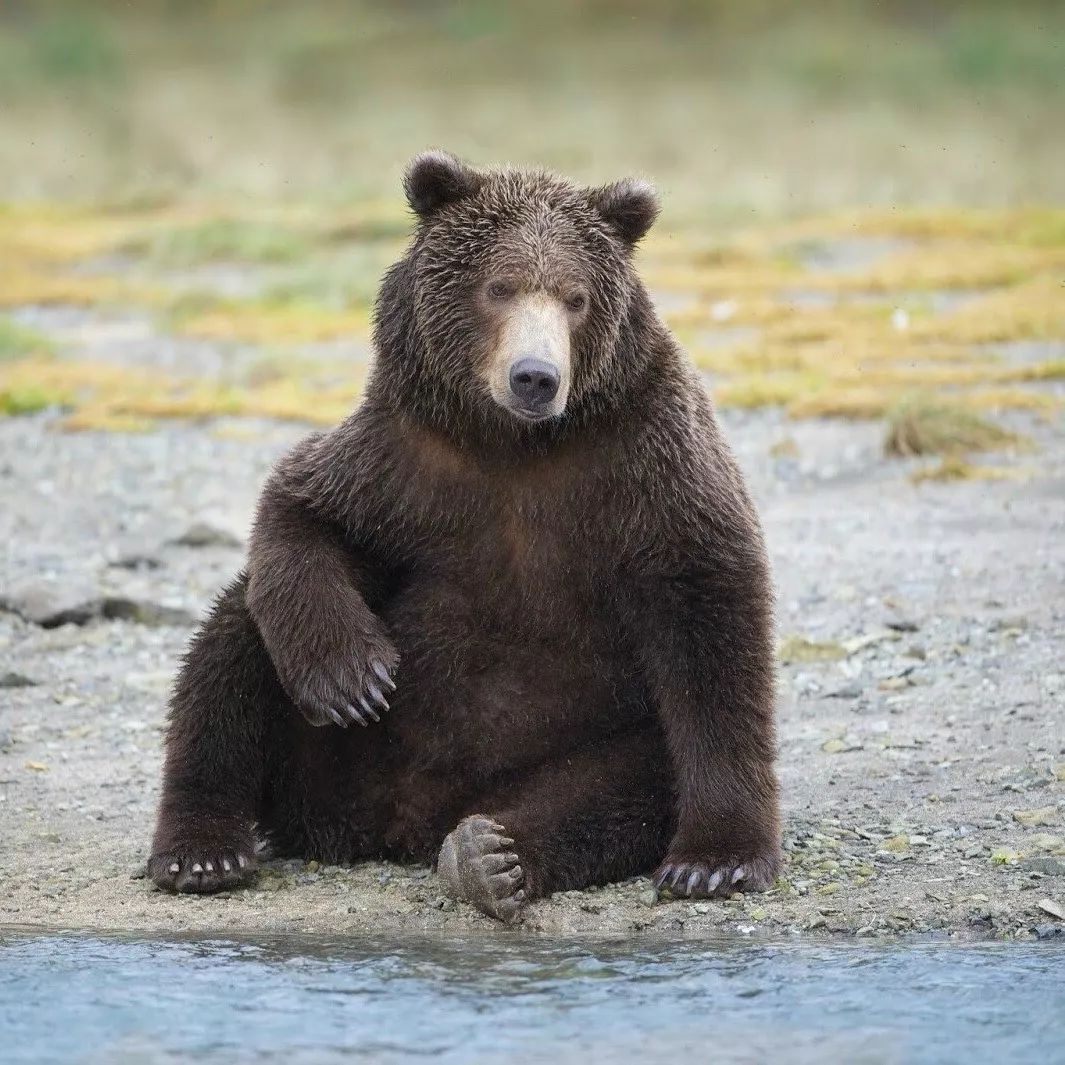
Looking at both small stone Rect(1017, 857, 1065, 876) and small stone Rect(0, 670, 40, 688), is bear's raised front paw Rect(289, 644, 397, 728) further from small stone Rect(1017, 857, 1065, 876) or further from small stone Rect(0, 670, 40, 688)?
small stone Rect(0, 670, 40, 688)

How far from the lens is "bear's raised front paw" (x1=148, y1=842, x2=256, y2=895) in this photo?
20.5ft

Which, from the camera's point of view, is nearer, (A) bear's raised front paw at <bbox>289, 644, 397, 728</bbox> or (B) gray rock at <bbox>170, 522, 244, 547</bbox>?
(A) bear's raised front paw at <bbox>289, 644, 397, 728</bbox>

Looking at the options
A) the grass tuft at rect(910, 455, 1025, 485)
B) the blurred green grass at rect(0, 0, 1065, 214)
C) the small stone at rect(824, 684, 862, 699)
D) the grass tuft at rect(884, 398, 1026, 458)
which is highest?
the blurred green grass at rect(0, 0, 1065, 214)

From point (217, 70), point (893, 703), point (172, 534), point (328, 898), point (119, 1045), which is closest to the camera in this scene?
point (119, 1045)

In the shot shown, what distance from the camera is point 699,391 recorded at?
646 cm

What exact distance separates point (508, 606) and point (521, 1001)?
60.9 inches

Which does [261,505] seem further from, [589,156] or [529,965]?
[589,156]

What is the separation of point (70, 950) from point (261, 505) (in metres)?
1.61

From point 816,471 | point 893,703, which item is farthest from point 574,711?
point 816,471

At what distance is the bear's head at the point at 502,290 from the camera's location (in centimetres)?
612

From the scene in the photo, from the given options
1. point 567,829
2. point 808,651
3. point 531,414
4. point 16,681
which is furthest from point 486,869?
point 16,681

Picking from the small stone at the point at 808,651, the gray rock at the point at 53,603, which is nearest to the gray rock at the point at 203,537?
the gray rock at the point at 53,603

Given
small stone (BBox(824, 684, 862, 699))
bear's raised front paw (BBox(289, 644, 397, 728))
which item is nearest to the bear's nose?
bear's raised front paw (BBox(289, 644, 397, 728))

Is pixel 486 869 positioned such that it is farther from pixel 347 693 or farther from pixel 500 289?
pixel 500 289
